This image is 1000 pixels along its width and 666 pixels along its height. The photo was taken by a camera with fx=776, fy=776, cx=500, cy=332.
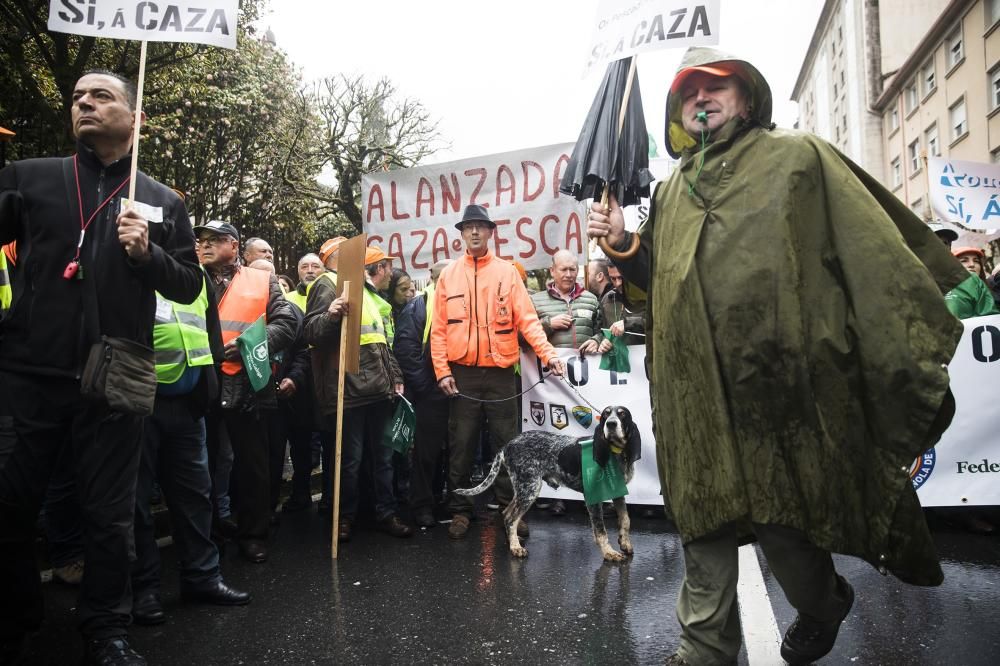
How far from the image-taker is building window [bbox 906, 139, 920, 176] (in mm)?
35281

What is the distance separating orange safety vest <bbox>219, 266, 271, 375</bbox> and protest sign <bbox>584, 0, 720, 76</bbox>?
2617 mm

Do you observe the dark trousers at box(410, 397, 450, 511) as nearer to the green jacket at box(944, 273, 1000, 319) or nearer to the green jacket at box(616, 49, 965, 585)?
the green jacket at box(616, 49, 965, 585)

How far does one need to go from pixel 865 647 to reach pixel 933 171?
26.6 ft

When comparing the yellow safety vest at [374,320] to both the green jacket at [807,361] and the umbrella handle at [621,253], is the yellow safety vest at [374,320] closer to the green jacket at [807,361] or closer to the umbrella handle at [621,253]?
the umbrella handle at [621,253]

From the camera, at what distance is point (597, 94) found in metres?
3.96

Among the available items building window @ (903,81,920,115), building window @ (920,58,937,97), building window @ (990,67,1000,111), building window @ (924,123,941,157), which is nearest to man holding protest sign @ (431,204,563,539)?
building window @ (990,67,1000,111)

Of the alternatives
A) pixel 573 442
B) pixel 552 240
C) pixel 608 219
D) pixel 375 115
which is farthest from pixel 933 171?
pixel 375 115

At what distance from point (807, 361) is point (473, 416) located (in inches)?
152

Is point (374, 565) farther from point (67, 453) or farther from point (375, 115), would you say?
point (375, 115)

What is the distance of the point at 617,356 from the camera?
6.43 m

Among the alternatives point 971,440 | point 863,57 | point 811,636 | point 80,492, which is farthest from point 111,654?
point 863,57

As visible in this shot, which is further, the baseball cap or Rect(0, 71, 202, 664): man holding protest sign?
the baseball cap

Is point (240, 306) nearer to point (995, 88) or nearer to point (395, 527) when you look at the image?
point (395, 527)

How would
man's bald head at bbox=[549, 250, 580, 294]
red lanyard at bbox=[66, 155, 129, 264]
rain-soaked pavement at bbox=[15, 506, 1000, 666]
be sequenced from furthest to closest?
man's bald head at bbox=[549, 250, 580, 294]
rain-soaked pavement at bbox=[15, 506, 1000, 666]
red lanyard at bbox=[66, 155, 129, 264]
